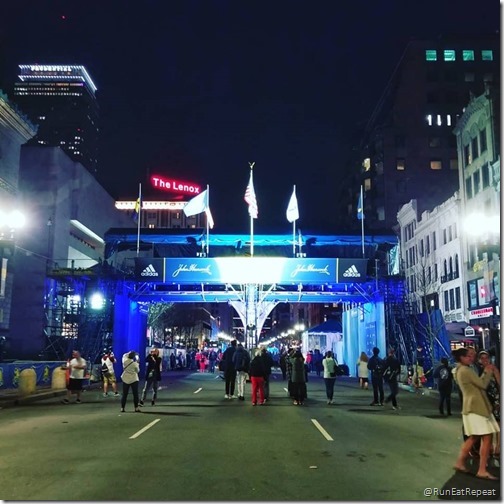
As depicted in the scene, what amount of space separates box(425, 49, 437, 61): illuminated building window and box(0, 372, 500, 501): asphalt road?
67.5 meters

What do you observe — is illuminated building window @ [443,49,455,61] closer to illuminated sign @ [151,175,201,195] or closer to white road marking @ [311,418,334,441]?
illuminated sign @ [151,175,201,195]

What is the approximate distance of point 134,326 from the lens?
36469mm

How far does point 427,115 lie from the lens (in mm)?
76000

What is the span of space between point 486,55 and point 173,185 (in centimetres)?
6456

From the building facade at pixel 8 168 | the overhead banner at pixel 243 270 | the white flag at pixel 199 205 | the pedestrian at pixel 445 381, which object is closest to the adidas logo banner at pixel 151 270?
the overhead banner at pixel 243 270

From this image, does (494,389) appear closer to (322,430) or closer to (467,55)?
(322,430)

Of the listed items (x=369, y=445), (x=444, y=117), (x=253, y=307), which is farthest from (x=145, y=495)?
(x=444, y=117)

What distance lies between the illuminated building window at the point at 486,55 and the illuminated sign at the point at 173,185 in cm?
6378

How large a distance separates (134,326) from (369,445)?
2750 cm

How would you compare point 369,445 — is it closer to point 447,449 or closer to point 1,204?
point 447,449

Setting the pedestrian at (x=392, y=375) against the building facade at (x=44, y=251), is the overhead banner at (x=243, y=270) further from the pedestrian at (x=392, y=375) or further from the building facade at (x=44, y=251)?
the pedestrian at (x=392, y=375)

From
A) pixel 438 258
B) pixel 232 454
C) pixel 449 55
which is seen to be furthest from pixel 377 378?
pixel 449 55

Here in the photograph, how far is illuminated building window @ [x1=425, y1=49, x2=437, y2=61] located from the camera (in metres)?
74.8

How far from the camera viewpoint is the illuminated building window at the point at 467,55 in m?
74.5
